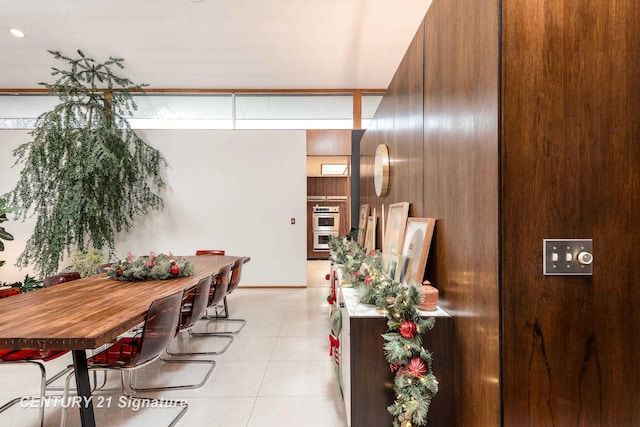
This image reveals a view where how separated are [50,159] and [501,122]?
5.62 meters

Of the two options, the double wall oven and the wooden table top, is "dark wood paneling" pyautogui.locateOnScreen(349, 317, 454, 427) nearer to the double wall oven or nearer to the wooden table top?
the wooden table top

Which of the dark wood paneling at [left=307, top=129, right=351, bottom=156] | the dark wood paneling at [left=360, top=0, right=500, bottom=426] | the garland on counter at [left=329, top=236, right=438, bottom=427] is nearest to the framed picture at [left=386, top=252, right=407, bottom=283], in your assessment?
the dark wood paneling at [left=360, top=0, right=500, bottom=426]

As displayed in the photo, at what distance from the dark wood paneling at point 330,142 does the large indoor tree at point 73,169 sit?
117 inches

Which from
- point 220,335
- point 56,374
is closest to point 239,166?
point 220,335

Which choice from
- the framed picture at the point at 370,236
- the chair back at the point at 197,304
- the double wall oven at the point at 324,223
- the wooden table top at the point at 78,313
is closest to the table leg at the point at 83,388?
the wooden table top at the point at 78,313

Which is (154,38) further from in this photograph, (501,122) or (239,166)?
(501,122)

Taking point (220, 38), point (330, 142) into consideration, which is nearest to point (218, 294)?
point (220, 38)

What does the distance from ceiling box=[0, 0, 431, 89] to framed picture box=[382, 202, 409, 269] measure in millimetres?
2537

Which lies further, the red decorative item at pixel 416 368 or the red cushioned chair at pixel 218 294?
the red cushioned chair at pixel 218 294

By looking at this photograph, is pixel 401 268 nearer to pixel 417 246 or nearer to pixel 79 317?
pixel 417 246

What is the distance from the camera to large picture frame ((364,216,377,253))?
3.66 meters

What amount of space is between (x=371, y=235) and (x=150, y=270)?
2.39 meters

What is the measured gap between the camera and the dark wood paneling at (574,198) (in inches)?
44.1

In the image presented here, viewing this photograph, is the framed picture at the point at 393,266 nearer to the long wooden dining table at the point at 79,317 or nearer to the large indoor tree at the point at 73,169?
the long wooden dining table at the point at 79,317
